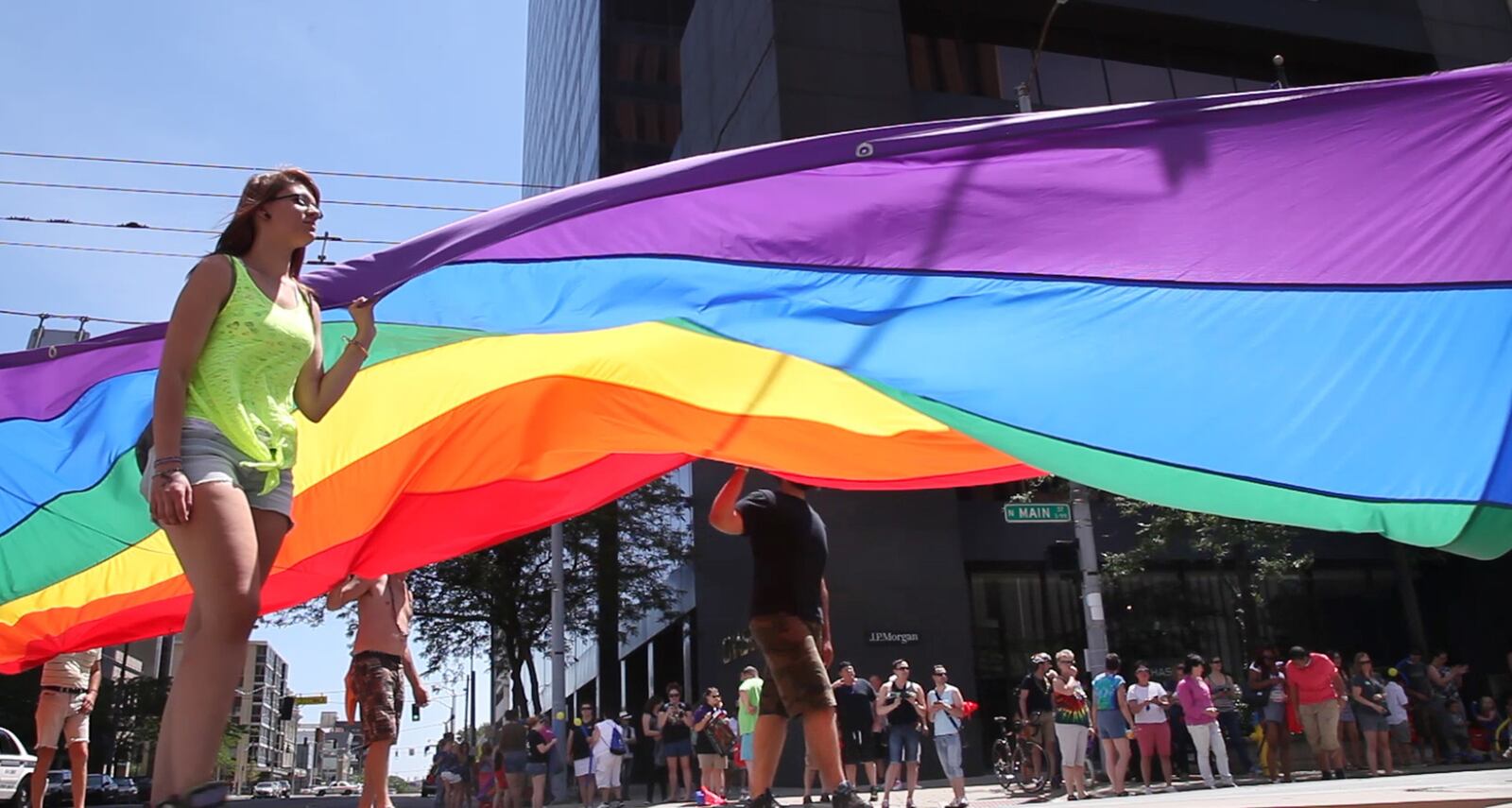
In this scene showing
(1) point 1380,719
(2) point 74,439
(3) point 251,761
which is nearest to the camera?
(2) point 74,439

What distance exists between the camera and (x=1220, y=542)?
20.3 meters

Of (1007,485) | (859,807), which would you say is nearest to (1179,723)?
(1007,485)

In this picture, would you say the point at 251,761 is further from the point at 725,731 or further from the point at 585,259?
the point at 585,259

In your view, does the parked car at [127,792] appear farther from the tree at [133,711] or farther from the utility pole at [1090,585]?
the utility pole at [1090,585]

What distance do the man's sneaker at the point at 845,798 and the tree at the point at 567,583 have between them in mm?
19795

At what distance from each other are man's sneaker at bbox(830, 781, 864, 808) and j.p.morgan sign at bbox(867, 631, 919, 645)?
17.3 m

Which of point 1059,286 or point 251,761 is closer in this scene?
point 1059,286

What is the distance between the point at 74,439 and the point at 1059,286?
3922 mm

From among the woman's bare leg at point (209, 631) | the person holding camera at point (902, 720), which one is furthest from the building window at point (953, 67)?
the woman's bare leg at point (209, 631)

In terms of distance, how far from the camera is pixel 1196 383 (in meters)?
3.92

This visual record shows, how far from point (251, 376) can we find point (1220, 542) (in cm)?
2028

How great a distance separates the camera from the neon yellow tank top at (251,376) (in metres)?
2.71

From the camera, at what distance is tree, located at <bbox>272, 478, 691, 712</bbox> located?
2500 cm

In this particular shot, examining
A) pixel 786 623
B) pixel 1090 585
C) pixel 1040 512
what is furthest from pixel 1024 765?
pixel 786 623
